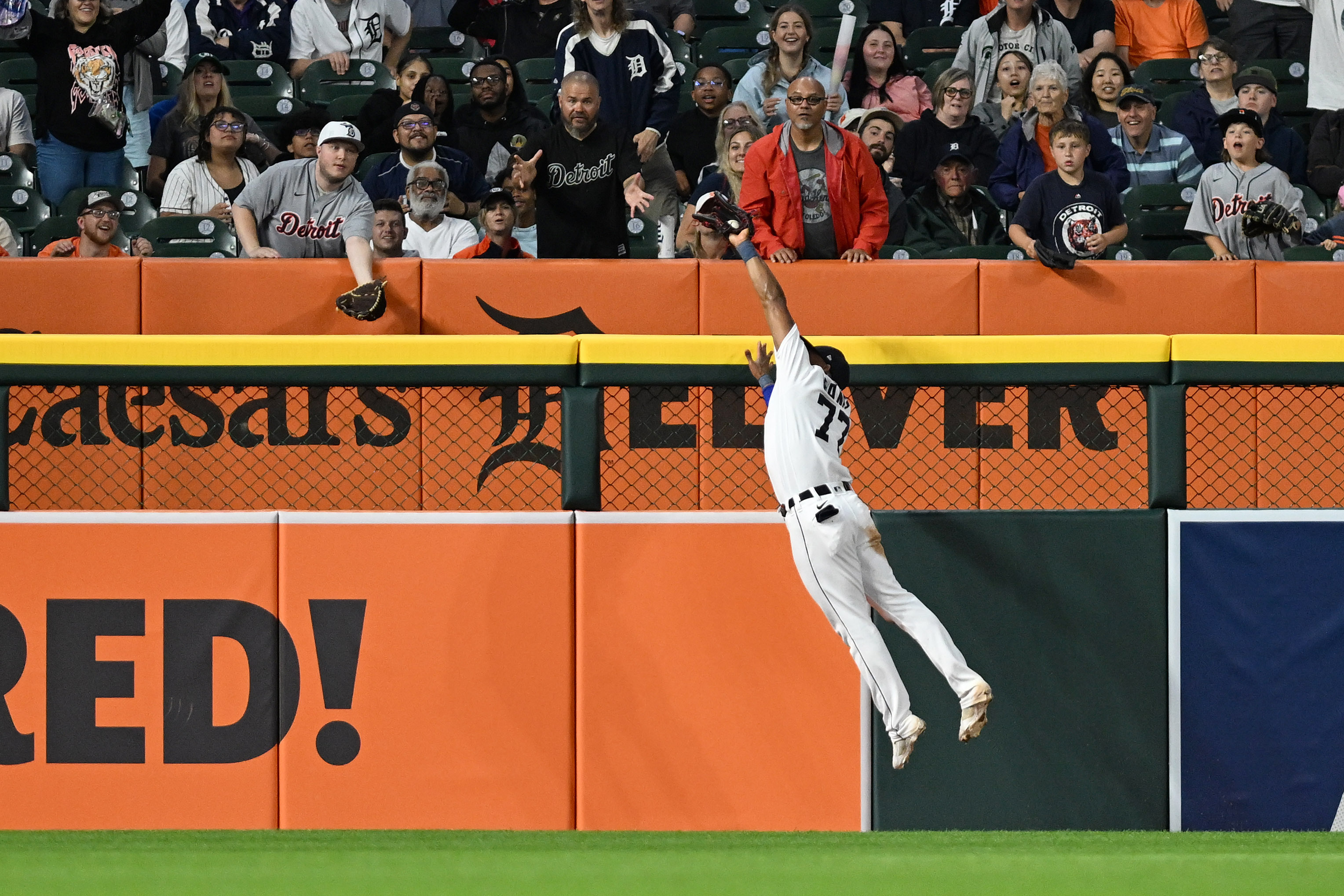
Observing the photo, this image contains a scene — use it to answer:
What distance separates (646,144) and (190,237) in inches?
116

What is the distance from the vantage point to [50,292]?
25.6 ft

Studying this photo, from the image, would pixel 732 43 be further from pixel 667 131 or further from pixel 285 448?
pixel 285 448

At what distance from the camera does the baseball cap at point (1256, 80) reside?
10375 mm

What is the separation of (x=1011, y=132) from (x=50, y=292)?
19.7 ft

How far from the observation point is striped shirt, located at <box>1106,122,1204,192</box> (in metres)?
10.1

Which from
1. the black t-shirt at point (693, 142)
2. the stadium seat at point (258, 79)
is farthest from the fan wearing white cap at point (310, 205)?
the stadium seat at point (258, 79)

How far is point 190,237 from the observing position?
9.25 metres

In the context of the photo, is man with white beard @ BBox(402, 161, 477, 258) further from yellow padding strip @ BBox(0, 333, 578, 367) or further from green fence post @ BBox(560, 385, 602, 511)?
green fence post @ BBox(560, 385, 602, 511)

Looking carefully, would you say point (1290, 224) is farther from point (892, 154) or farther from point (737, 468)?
point (737, 468)

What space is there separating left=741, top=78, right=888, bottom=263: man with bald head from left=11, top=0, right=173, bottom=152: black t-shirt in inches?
198

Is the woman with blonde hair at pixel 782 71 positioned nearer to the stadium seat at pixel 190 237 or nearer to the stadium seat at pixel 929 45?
the stadium seat at pixel 929 45

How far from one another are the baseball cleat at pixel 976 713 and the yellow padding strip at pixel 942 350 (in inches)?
45.7

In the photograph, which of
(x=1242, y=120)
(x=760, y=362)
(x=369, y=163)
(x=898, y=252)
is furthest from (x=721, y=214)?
(x=369, y=163)

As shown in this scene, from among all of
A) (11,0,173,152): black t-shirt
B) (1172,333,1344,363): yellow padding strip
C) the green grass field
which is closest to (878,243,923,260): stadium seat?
(1172,333,1344,363): yellow padding strip
